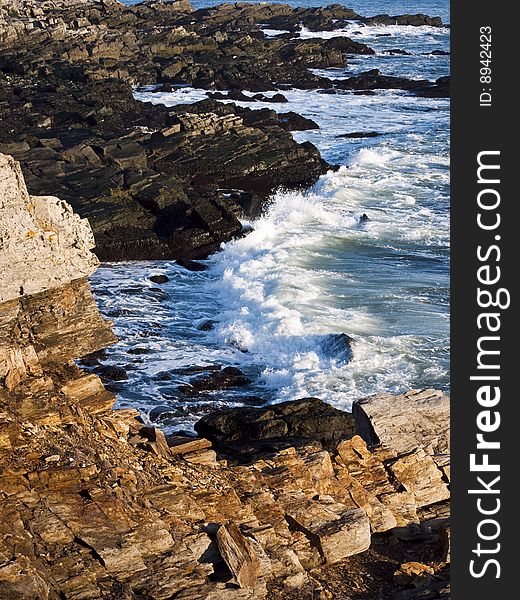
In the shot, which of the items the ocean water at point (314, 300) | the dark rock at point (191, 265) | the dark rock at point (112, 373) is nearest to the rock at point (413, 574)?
the ocean water at point (314, 300)

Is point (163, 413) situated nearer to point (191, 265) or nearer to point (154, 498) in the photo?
point (154, 498)

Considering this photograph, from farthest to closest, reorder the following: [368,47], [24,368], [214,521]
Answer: [368,47] → [24,368] → [214,521]

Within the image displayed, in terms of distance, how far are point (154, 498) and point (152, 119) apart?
3345 centimetres

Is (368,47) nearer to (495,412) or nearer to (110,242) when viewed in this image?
(110,242)

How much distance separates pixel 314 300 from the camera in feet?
81.6

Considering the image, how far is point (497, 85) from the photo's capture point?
8094mm

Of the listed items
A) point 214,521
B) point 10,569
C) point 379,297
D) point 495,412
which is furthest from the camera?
point 379,297

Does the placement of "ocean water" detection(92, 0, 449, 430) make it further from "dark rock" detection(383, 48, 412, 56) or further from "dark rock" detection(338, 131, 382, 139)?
"dark rock" detection(383, 48, 412, 56)

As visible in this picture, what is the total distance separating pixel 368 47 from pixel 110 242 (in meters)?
52.8

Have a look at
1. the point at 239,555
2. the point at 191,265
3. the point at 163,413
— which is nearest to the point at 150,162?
the point at 191,265

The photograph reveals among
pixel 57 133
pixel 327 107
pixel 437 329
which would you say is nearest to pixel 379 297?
pixel 437 329

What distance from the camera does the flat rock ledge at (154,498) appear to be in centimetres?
920

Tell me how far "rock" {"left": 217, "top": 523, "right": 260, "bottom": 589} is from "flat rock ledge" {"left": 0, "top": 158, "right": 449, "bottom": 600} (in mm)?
23

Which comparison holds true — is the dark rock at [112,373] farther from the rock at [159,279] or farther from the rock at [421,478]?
the rock at [421,478]
